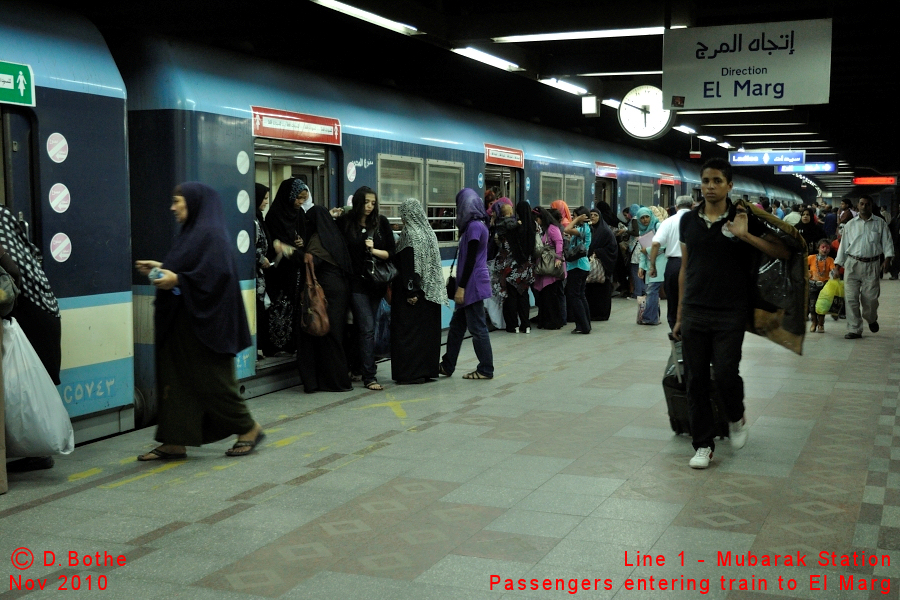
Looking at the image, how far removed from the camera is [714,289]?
523 centimetres

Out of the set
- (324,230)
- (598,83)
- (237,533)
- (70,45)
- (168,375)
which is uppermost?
(598,83)

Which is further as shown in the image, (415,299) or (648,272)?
(648,272)

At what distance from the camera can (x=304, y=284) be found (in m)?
7.47

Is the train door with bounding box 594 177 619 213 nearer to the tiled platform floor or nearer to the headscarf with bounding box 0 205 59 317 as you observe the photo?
the tiled platform floor

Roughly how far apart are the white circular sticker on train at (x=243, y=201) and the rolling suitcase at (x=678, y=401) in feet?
10.6

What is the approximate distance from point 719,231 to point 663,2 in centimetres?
440

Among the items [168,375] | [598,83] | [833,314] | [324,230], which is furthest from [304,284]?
[833,314]

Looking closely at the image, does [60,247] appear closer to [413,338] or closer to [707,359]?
[413,338]

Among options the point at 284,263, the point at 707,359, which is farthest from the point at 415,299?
the point at 707,359

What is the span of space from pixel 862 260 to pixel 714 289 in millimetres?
6544

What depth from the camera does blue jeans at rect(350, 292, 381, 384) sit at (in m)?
7.77

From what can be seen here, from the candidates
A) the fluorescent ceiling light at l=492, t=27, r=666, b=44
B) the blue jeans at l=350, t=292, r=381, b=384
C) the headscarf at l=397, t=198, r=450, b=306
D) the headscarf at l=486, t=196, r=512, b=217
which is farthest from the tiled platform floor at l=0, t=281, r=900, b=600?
the headscarf at l=486, t=196, r=512, b=217

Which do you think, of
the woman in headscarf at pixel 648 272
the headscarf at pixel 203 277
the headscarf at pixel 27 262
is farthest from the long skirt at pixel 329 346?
the woman in headscarf at pixel 648 272

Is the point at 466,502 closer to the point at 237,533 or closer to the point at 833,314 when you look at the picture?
the point at 237,533
